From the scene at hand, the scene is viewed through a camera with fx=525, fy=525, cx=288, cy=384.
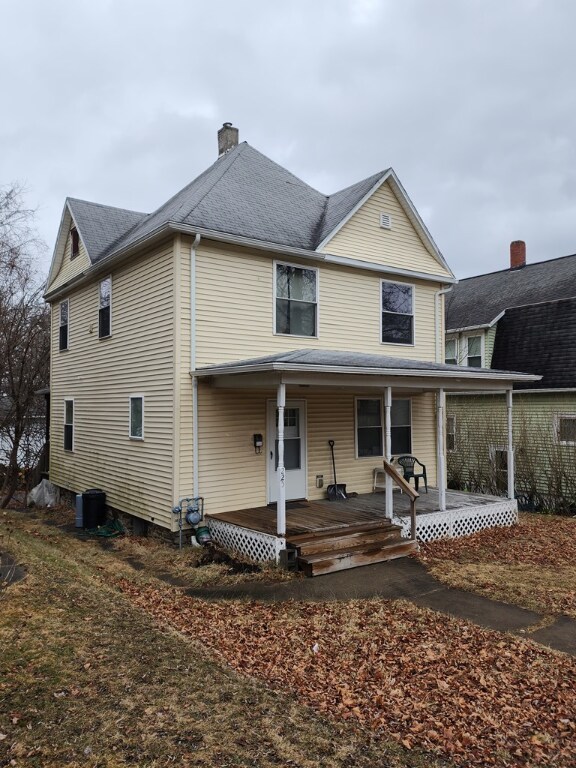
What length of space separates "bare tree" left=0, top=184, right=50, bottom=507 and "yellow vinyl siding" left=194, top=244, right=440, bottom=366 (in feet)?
20.9

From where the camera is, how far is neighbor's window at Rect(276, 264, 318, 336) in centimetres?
1150

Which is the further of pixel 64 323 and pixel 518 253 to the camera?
pixel 518 253

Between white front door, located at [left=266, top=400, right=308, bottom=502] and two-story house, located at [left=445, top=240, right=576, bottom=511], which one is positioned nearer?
white front door, located at [left=266, top=400, right=308, bottom=502]

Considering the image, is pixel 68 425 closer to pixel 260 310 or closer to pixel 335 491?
pixel 260 310

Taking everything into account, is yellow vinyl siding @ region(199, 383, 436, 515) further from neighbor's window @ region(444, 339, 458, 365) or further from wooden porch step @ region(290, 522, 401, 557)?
neighbor's window @ region(444, 339, 458, 365)

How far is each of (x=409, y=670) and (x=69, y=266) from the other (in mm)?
14084

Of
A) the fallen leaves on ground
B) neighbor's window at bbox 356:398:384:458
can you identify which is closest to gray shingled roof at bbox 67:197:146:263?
neighbor's window at bbox 356:398:384:458

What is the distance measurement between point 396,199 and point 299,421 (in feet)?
20.6

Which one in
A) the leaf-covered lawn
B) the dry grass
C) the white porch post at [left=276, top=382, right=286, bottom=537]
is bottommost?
the leaf-covered lawn

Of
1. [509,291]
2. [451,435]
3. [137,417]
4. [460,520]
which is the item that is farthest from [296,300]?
[509,291]

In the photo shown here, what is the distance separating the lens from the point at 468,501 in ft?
39.8

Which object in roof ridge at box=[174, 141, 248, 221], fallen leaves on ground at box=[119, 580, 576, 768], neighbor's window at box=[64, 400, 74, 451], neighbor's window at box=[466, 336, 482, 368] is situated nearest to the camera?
fallen leaves on ground at box=[119, 580, 576, 768]

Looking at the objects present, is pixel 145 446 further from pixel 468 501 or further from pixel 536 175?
pixel 536 175

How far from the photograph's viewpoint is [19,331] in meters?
16.9
